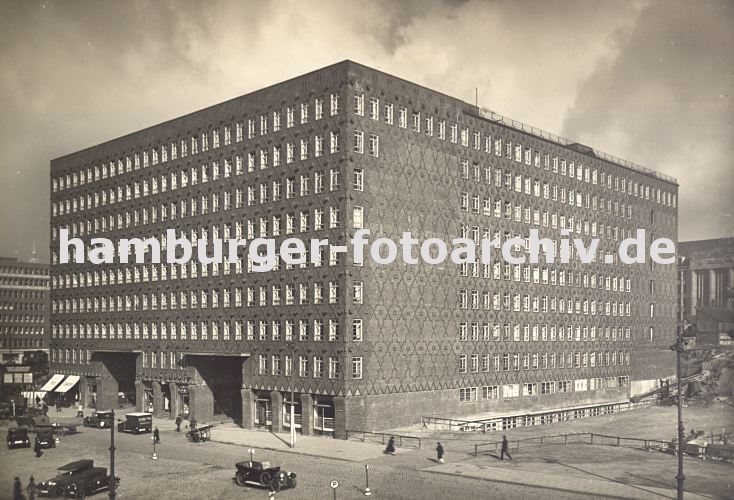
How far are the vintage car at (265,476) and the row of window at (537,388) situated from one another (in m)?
32.9

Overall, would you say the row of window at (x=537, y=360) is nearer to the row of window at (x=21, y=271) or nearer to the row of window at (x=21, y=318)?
the row of window at (x=21, y=318)

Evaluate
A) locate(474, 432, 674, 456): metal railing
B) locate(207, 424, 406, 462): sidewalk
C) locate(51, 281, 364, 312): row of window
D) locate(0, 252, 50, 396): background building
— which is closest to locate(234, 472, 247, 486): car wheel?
locate(207, 424, 406, 462): sidewalk

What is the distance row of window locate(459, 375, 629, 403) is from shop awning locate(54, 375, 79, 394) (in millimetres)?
48220

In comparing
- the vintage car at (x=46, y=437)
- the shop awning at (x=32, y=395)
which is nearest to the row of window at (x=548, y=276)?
the vintage car at (x=46, y=437)

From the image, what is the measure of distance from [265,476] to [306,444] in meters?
15.9

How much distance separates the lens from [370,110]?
62.2 m

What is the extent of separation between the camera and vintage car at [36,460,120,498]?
39875 mm

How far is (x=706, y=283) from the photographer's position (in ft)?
502

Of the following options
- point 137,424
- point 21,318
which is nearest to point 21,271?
point 21,318

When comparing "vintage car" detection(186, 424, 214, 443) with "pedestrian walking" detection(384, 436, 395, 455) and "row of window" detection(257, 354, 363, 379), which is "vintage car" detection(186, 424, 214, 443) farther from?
"pedestrian walking" detection(384, 436, 395, 455)

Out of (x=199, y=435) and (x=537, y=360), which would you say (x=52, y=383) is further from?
(x=537, y=360)

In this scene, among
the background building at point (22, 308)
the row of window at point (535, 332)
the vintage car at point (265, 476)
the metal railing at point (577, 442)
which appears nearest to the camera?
the vintage car at point (265, 476)

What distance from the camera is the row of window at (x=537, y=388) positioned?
72.7m

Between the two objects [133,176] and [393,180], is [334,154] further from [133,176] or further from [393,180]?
[133,176]
